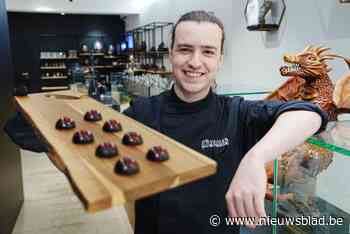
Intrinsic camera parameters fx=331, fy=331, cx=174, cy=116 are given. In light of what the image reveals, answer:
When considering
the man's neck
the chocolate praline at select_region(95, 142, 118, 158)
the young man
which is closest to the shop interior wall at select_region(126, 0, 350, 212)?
the young man

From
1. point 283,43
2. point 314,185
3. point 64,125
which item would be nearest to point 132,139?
point 64,125

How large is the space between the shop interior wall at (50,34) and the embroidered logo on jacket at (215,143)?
37.2 feet

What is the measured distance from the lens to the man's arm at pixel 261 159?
26.4 inches

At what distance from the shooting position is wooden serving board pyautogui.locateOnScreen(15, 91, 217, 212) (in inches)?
21.6

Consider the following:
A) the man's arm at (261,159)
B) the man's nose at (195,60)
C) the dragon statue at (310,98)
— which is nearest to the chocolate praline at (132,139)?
the man's arm at (261,159)

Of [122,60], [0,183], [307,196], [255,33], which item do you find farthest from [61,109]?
[122,60]

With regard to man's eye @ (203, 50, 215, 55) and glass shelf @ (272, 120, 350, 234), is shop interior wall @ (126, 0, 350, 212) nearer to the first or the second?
glass shelf @ (272, 120, 350, 234)

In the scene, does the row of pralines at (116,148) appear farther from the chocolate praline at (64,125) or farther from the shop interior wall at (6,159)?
the shop interior wall at (6,159)

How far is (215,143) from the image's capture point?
43.1 inches

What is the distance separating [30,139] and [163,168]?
85cm

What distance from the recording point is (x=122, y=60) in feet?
40.8

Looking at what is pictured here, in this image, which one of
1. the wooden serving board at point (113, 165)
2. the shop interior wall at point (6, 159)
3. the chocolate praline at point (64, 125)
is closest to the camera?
the wooden serving board at point (113, 165)

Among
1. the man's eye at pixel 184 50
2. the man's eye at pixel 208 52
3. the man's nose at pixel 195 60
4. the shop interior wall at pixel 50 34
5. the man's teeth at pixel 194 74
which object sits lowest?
the man's teeth at pixel 194 74

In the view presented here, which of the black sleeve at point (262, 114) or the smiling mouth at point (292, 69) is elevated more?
the smiling mouth at point (292, 69)
